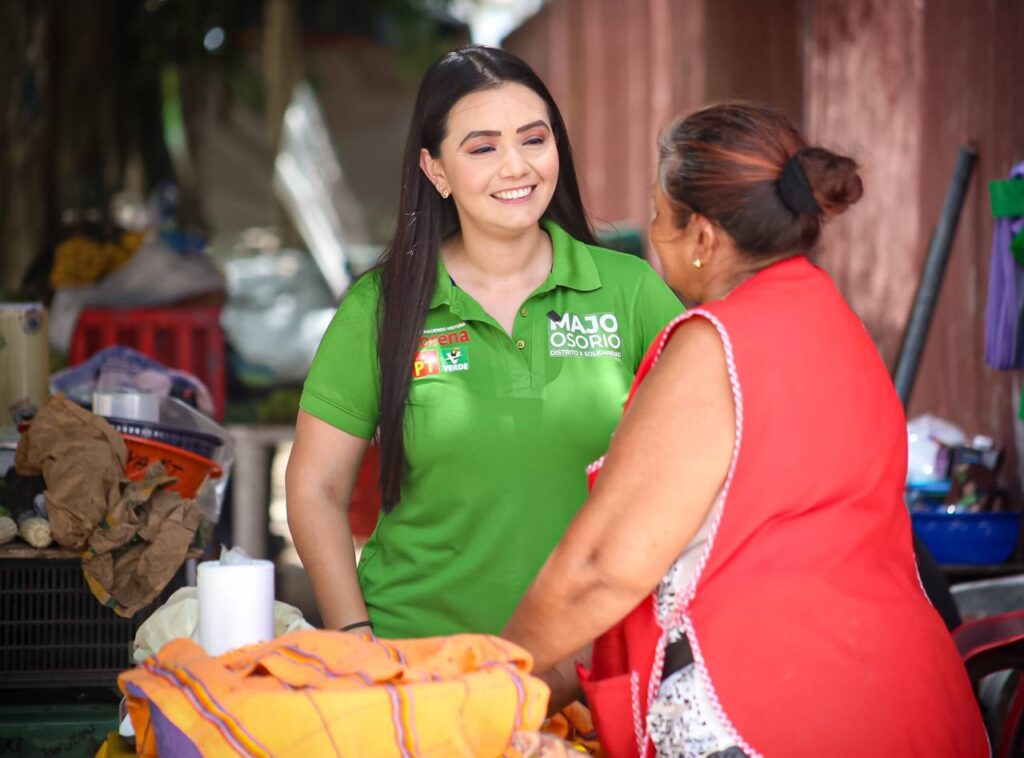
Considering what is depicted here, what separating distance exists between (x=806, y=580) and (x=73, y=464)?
1.84 m

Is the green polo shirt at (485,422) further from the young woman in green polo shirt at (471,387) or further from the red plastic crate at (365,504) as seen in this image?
the red plastic crate at (365,504)

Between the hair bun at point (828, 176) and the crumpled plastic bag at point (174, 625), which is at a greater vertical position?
the hair bun at point (828, 176)

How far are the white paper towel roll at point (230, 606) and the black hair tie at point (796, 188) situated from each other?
961 millimetres

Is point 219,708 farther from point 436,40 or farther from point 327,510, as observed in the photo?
point 436,40

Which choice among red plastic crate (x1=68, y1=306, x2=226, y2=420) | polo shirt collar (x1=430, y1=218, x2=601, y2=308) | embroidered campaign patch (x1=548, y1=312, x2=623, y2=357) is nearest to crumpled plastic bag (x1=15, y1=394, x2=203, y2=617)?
polo shirt collar (x1=430, y1=218, x2=601, y2=308)

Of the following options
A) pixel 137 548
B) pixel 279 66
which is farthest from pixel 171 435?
pixel 279 66

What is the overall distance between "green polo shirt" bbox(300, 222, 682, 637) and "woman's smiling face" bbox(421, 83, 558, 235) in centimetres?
17

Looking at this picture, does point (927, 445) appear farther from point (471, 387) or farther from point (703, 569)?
point (703, 569)

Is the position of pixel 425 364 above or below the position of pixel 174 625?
above

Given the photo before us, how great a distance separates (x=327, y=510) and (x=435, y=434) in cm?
27

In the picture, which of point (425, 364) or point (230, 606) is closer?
point (230, 606)

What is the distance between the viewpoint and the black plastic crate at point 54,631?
120 inches

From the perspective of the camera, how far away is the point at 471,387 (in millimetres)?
2752

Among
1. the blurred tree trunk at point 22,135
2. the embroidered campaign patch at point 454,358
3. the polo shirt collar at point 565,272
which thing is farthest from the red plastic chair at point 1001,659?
the blurred tree trunk at point 22,135
